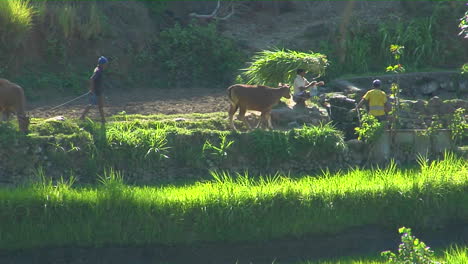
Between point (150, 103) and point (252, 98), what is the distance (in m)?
3.35

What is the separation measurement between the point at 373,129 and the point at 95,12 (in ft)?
27.3

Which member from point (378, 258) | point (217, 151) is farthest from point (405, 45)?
point (378, 258)

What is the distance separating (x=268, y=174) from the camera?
625 inches

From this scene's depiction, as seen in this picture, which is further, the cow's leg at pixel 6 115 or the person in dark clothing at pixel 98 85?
the person in dark clothing at pixel 98 85

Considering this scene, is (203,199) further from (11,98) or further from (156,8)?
(156,8)

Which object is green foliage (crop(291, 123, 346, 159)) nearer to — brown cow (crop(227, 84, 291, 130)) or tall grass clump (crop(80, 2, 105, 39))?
brown cow (crop(227, 84, 291, 130))

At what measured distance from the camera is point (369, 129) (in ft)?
53.8

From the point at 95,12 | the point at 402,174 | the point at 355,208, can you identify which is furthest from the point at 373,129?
the point at 95,12

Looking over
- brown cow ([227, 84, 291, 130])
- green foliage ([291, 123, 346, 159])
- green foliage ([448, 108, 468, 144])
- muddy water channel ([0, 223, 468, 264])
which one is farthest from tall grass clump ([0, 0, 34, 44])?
green foliage ([448, 108, 468, 144])

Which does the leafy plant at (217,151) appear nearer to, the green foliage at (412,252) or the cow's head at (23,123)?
the cow's head at (23,123)

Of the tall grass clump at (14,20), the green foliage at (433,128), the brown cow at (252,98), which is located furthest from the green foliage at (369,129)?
the tall grass clump at (14,20)

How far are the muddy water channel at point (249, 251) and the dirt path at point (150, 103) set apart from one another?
15.5 ft

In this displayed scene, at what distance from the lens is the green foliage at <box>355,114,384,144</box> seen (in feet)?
53.6

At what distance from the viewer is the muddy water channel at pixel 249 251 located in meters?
13.2
